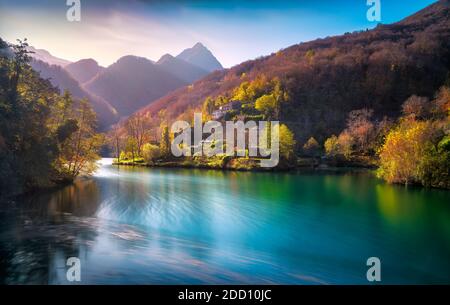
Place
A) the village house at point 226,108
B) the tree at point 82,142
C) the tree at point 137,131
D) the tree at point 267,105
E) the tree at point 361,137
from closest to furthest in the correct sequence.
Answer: the tree at point 82,142 < the tree at point 361,137 < the tree at point 137,131 < the tree at point 267,105 < the village house at point 226,108

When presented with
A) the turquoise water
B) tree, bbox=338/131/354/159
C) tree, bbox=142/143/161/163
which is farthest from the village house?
the turquoise water

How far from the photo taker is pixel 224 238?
14.2 meters

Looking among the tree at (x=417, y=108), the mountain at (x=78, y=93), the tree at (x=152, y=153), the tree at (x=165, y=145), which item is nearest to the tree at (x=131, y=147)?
the tree at (x=152, y=153)

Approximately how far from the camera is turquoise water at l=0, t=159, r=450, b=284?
976 centimetres

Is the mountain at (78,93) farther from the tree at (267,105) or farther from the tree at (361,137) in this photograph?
the tree at (361,137)

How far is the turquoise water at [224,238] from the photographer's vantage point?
32.0 ft

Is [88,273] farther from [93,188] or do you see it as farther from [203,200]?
[93,188]

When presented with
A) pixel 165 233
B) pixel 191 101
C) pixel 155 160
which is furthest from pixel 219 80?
pixel 165 233

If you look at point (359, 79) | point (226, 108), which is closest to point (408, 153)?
point (226, 108)

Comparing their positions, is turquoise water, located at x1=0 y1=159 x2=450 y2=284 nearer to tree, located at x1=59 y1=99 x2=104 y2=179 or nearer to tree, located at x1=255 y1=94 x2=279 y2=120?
tree, located at x1=59 y1=99 x2=104 y2=179

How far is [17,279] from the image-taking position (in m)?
9.00

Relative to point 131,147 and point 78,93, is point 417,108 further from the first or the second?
point 78,93

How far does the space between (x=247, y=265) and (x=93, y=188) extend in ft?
76.1

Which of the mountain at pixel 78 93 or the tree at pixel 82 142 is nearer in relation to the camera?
the tree at pixel 82 142
